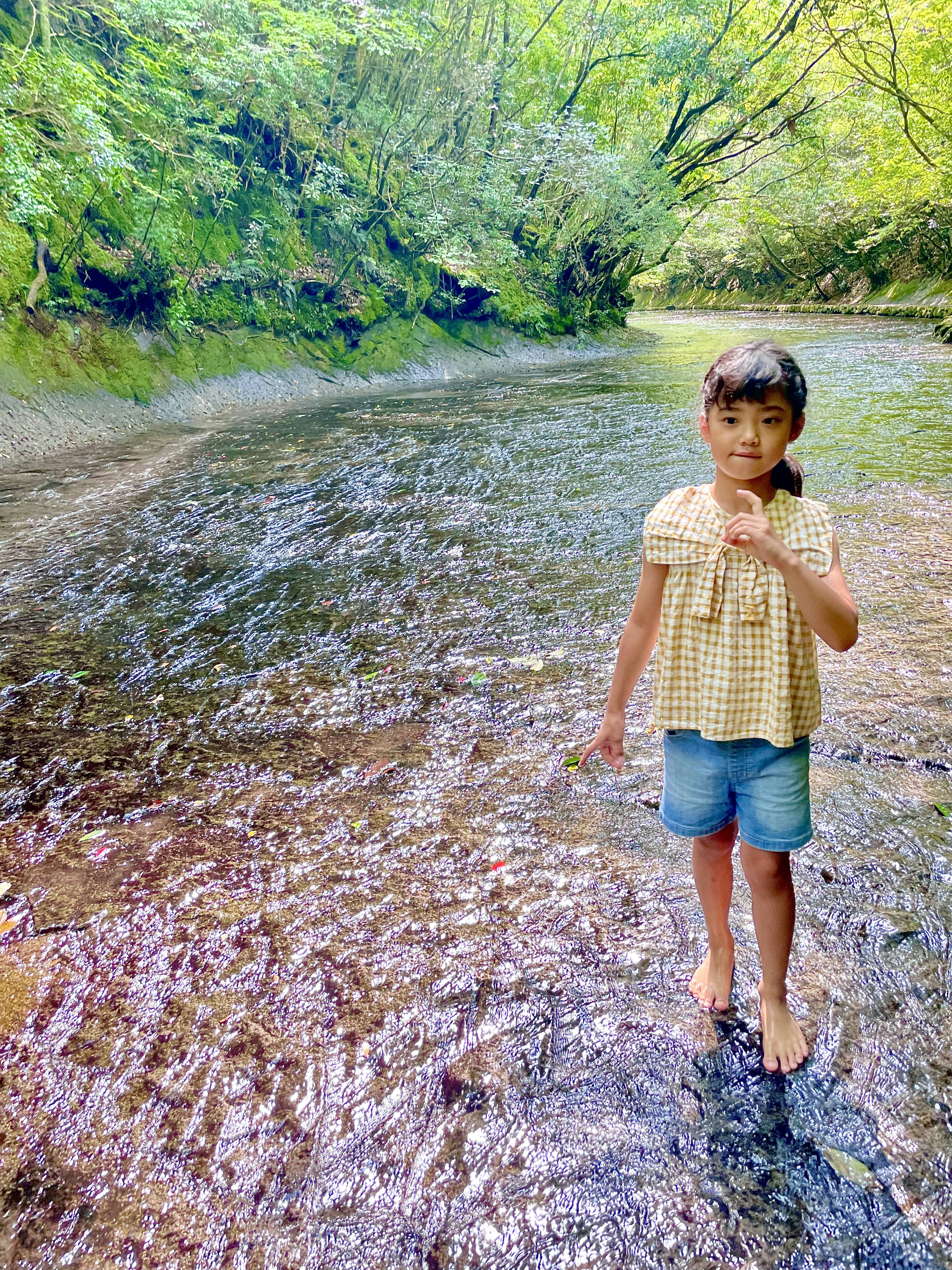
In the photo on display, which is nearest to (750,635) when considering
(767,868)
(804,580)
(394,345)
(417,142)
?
(804,580)

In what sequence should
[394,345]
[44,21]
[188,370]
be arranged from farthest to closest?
[394,345] → [188,370] → [44,21]

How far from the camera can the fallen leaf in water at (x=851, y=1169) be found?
58.9 inches

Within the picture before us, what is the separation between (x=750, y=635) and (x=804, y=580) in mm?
213

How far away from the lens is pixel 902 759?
2.82 m

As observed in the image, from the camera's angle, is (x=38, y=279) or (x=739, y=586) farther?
(x=38, y=279)

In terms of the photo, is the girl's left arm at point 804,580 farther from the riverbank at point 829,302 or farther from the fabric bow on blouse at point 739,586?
the riverbank at point 829,302

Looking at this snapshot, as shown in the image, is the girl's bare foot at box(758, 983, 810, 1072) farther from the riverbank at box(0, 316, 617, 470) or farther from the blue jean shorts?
the riverbank at box(0, 316, 617, 470)

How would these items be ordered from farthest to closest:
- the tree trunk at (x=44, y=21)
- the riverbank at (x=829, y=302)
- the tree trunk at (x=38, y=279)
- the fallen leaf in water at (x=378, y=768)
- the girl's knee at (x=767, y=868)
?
the riverbank at (x=829, y=302)
the tree trunk at (x=38, y=279)
the tree trunk at (x=44, y=21)
the fallen leaf in water at (x=378, y=768)
the girl's knee at (x=767, y=868)

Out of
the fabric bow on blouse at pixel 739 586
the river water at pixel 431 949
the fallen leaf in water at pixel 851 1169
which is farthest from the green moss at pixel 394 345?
the fallen leaf in water at pixel 851 1169

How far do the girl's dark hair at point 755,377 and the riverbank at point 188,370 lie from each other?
9.05m

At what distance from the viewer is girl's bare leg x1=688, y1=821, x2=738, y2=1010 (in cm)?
188

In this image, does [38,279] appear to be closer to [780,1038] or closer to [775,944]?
[775,944]

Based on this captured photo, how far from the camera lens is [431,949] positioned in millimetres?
2178

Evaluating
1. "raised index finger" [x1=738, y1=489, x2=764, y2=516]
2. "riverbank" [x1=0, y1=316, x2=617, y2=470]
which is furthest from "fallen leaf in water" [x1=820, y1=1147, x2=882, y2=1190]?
"riverbank" [x1=0, y1=316, x2=617, y2=470]
